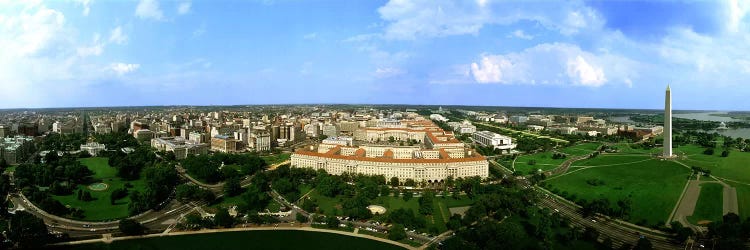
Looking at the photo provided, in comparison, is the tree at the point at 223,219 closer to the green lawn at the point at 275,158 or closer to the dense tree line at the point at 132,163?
the dense tree line at the point at 132,163

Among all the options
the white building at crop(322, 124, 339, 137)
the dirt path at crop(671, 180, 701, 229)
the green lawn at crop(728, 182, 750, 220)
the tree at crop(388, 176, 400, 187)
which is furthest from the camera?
the white building at crop(322, 124, 339, 137)

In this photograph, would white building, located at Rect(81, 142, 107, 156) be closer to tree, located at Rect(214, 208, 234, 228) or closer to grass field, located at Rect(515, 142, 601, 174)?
tree, located at Rect(214, 208, 234, 228)

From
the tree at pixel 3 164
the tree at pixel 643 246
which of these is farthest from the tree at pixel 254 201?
the tree at pixel 3 164

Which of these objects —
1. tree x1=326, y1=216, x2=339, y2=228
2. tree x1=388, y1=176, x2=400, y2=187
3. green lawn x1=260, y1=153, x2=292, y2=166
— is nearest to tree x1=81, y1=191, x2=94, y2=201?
green lawn x1=260, y1=153, x2=292, y2=166

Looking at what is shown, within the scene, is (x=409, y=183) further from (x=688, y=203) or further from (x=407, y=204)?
(x=688, y=203)

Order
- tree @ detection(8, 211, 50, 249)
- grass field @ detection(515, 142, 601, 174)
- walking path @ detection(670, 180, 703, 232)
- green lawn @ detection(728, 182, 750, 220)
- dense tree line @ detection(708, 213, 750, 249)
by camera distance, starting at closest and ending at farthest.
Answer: dense tree line @ detection(708, 213, 750, 249) < tree @ detection(8, 211, 50, 249) < walking path @ detection(670, 180, 703, 232) < green lawn @ detection(728, 182, 750, 220) < grass field @ detection(515, 142, 601, 174)

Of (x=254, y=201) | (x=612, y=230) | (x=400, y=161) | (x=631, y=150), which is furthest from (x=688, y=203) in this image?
(x=254, y=201)
